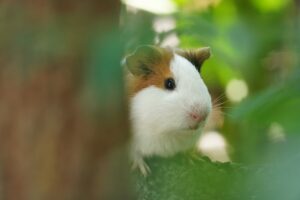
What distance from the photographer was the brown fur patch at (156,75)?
2477 millimetres

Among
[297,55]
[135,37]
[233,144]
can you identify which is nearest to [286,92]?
[297,55]

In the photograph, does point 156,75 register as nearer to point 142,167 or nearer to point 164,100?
point 164,100

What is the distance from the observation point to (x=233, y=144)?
3.29 meters

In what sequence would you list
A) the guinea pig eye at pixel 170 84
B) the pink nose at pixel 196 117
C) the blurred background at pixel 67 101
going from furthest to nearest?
the guinea pig eye at pixel 170 84 < the pink nose at pixel 196 117 < the blurred background at pixel 67 101

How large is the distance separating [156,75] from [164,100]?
0.08m

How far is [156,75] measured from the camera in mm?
2488

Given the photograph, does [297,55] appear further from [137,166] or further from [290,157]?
[137,166]

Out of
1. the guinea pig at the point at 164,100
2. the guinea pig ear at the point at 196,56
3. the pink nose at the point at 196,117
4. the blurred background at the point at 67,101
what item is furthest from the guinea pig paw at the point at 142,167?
the blurred background at the point at 67,101

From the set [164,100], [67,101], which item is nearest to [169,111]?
[164,100]

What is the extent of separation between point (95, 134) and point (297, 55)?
0.95ft

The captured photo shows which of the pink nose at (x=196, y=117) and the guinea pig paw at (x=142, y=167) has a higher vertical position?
the pink nose at (x=196, y=117)

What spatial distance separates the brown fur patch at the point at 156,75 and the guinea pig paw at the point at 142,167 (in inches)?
7.0

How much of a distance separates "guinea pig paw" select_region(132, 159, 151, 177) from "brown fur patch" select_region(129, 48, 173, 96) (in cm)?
18

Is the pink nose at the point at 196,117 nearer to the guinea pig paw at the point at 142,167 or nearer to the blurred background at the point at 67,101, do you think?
the guinea pig paw at the point at 142,167
